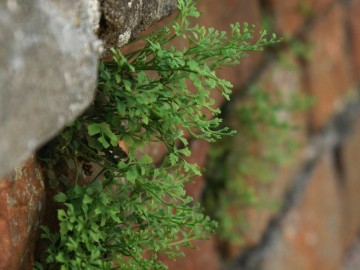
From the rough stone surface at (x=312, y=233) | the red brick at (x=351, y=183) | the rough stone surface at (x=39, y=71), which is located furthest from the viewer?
the red brick at (x=351, y=183)

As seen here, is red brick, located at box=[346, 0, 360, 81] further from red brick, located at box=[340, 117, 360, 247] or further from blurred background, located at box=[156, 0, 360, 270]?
red brick, located at box=[340, 117, 360, 247]

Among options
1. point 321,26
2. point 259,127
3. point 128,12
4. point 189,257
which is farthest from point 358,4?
point 128,12

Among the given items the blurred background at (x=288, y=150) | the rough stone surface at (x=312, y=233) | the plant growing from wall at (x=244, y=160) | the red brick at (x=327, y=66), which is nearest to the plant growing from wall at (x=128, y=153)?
the blurred background at (x=288, y=150)

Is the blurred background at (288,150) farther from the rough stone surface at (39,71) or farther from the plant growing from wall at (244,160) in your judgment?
the rough stone surface at (39,71)

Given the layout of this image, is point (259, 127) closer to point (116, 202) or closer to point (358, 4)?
point (358, 4)

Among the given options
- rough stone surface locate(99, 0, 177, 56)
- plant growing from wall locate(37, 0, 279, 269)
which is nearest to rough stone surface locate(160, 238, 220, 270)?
plant growing from wall locate(37, 0, 279, 269)

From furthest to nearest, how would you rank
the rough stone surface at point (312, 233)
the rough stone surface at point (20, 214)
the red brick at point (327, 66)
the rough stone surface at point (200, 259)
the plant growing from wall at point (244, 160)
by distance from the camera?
the red brick at point (327, 66)
the rough stone surface at point (312, 233)
the plant growing from wall at point (244, 160)
the rough stone surface at point (200, 259)
the rough stone surface at point (20, 214)
